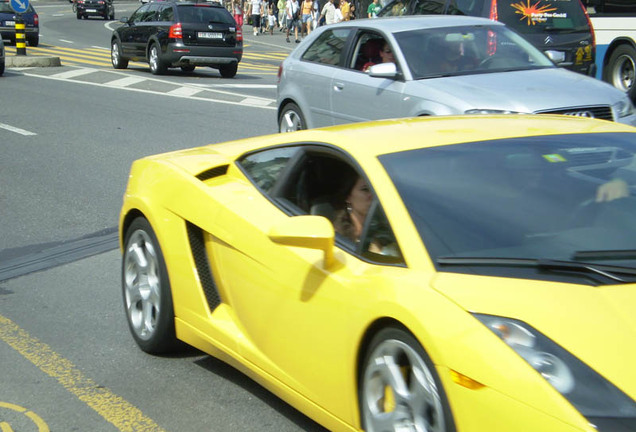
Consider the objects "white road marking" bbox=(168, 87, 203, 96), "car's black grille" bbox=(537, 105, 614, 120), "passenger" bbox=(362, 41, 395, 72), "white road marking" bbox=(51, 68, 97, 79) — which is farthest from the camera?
"white road marking" bbox=(51, 68, 97, 79)

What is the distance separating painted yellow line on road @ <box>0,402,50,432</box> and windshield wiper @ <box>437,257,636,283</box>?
1942 millimetres

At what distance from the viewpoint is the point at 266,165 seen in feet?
14.9

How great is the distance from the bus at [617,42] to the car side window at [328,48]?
7.18m

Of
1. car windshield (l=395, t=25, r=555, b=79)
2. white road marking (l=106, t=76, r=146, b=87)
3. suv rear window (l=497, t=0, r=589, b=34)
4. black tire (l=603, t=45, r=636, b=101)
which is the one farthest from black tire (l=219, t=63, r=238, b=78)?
car windshield (l=395, t=25, r=555, b=79)

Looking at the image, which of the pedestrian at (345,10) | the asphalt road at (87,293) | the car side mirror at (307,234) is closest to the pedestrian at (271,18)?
the pedestrian at (345,10)

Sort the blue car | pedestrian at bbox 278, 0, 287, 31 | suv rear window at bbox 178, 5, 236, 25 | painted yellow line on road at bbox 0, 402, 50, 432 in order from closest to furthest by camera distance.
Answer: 1. painted yellow line on road at bbox 0, 402, 50, 432
2. suv rear window at bbox 178, 5, 236, 25
3. the blue car
4. pedestrian at bbox 278, 0, 287, 31

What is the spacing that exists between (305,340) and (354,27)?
7310 millimetres

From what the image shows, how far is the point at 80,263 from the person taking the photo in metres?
7.19

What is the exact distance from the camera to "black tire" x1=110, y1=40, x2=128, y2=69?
25.6 m

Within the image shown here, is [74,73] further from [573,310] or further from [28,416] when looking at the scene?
[573,310]

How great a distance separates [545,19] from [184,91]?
824 cm

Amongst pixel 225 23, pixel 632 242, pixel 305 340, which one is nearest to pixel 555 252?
pixel 632 242

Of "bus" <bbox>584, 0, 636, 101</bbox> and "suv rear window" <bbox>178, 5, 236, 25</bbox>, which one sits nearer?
"bus" <bbox>584, 0, 636, 101</bbox>

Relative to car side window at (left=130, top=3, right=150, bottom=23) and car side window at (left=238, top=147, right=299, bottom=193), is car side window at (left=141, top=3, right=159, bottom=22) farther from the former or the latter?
car side window at (left=238, top=147, right=299, bottom=193)
